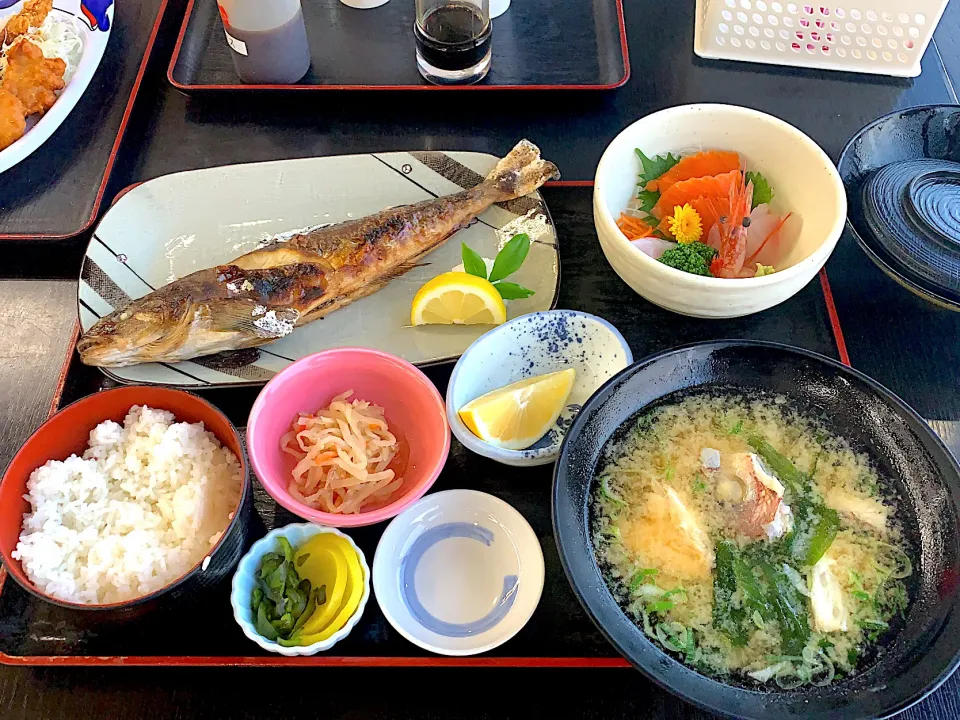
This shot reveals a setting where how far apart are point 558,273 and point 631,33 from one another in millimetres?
879

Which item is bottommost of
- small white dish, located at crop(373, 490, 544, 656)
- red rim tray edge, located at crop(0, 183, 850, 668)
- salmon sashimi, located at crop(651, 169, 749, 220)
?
red rim tray edge, located at crop(0, 183, 850, 668)

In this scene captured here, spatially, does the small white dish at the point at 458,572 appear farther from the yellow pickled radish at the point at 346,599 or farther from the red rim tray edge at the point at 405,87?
the red rim tray edge at the point at 405,87

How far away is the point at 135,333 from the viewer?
139cm

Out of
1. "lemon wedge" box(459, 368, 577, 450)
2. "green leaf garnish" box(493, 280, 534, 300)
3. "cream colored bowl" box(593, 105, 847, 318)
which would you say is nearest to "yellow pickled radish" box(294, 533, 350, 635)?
"lemon wedge" box(459, 368, 577, 450)

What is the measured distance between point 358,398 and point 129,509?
16.6 inches

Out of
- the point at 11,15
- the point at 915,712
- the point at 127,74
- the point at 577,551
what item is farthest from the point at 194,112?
the point at 915,712

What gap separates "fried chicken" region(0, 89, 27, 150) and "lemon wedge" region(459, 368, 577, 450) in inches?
52.0

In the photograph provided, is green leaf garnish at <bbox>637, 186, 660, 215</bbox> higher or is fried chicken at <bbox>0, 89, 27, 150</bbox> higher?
fried chicken at <bbox>0, 89, 27, 150</bbox>

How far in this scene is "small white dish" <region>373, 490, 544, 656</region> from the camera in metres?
1.12

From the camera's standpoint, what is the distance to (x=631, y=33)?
6.44 ft

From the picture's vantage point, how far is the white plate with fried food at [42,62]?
1691 millimetres

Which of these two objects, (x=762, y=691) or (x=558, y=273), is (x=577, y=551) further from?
(x=558, y=273)

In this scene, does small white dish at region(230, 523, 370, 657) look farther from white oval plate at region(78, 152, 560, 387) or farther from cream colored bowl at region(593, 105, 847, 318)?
cream colored bowl at region(593, 105, 847, 318)

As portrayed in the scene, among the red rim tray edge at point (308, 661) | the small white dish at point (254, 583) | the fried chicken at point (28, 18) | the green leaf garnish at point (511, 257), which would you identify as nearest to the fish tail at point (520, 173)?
the green leaf garnish at point (511, 257)
